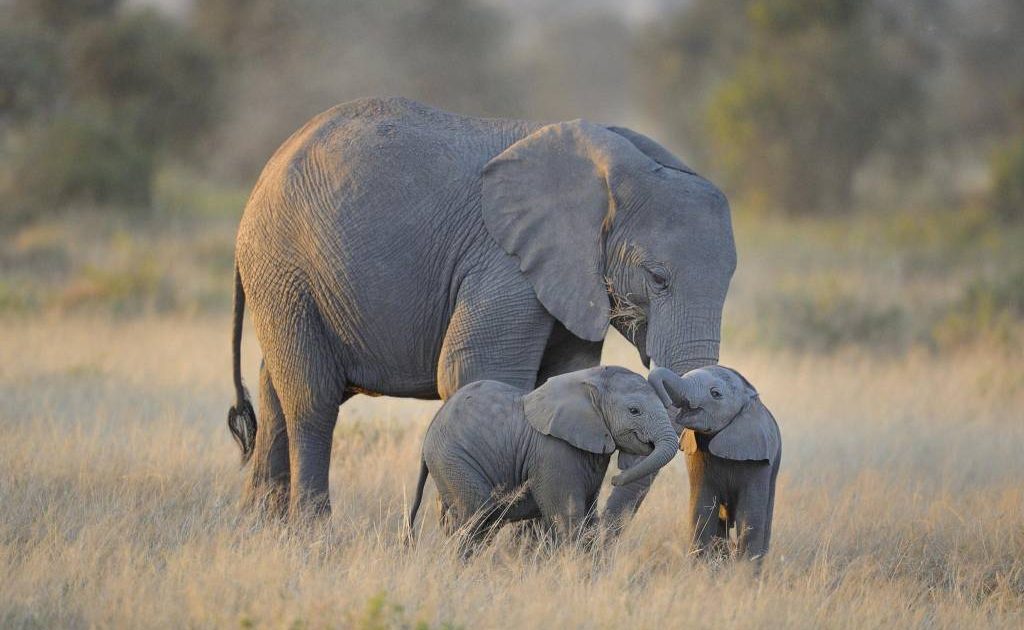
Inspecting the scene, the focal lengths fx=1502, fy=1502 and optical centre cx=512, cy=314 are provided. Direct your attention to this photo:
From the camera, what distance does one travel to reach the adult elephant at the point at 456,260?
6320 millimetres

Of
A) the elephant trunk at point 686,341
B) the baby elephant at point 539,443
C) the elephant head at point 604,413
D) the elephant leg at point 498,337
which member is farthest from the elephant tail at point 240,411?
the elephant trunk at point 686,341

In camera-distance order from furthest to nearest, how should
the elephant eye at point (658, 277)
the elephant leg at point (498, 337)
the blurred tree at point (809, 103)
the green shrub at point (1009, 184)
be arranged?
1. the blurred tree at point (809, 103)
2. the green shrub at point (1009, 184)
3. the elephant leg at point (498, 337)
4. the elephant eye at point (658, 277)

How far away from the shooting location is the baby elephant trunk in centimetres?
555

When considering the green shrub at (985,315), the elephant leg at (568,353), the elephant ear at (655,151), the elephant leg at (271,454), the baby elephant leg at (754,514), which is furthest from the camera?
the green shrub at (985,315)

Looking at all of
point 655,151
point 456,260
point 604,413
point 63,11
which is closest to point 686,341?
point 604,413

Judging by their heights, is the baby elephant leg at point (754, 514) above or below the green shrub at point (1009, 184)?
below

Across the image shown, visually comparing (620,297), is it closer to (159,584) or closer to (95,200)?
(159,584)

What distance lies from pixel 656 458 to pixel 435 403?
5916 millimetres

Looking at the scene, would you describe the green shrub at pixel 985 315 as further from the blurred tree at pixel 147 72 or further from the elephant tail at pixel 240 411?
the blurred tree at pixel 147 72

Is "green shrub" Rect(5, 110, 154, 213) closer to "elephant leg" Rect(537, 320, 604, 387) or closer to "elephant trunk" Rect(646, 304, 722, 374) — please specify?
"elephant leg" Rect(537, 320, 604, 387)

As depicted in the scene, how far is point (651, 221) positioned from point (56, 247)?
12528 millimetres

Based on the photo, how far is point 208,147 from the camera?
1199 inches

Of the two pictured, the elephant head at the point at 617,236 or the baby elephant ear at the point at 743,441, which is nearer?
the baby elephant ear at the point at 743,441

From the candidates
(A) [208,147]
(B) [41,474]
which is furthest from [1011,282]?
(A) [208,147]
